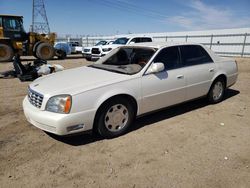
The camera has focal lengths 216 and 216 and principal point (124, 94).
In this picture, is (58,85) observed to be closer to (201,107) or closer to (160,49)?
(160,49)

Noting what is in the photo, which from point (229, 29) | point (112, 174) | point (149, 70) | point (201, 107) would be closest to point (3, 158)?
point (112, 174)

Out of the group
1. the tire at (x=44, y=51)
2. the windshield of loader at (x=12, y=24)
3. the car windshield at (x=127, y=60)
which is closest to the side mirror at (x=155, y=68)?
the car windshield at (x=127, y=60)

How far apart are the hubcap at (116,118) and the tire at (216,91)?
101 inches

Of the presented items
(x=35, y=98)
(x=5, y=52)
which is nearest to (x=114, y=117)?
(x=35, y=98)

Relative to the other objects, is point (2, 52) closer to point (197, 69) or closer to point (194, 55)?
point (194, 55)

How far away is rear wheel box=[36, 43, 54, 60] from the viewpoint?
15.2 m

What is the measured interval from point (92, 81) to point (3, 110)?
273 cm

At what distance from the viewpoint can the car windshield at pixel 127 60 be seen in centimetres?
405

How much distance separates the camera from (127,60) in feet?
15.4

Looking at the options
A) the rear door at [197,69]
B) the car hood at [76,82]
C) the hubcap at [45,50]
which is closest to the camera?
the car hood at [76,82]

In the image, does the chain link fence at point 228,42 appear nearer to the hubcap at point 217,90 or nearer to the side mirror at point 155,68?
the hubcap at point 217,90

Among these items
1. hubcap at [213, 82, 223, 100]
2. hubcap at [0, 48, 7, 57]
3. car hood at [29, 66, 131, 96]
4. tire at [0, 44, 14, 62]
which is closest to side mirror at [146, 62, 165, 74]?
car hood at [29, 66, 131, 96]

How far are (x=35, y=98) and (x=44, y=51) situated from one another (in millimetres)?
13184

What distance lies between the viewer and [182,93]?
4.44m
